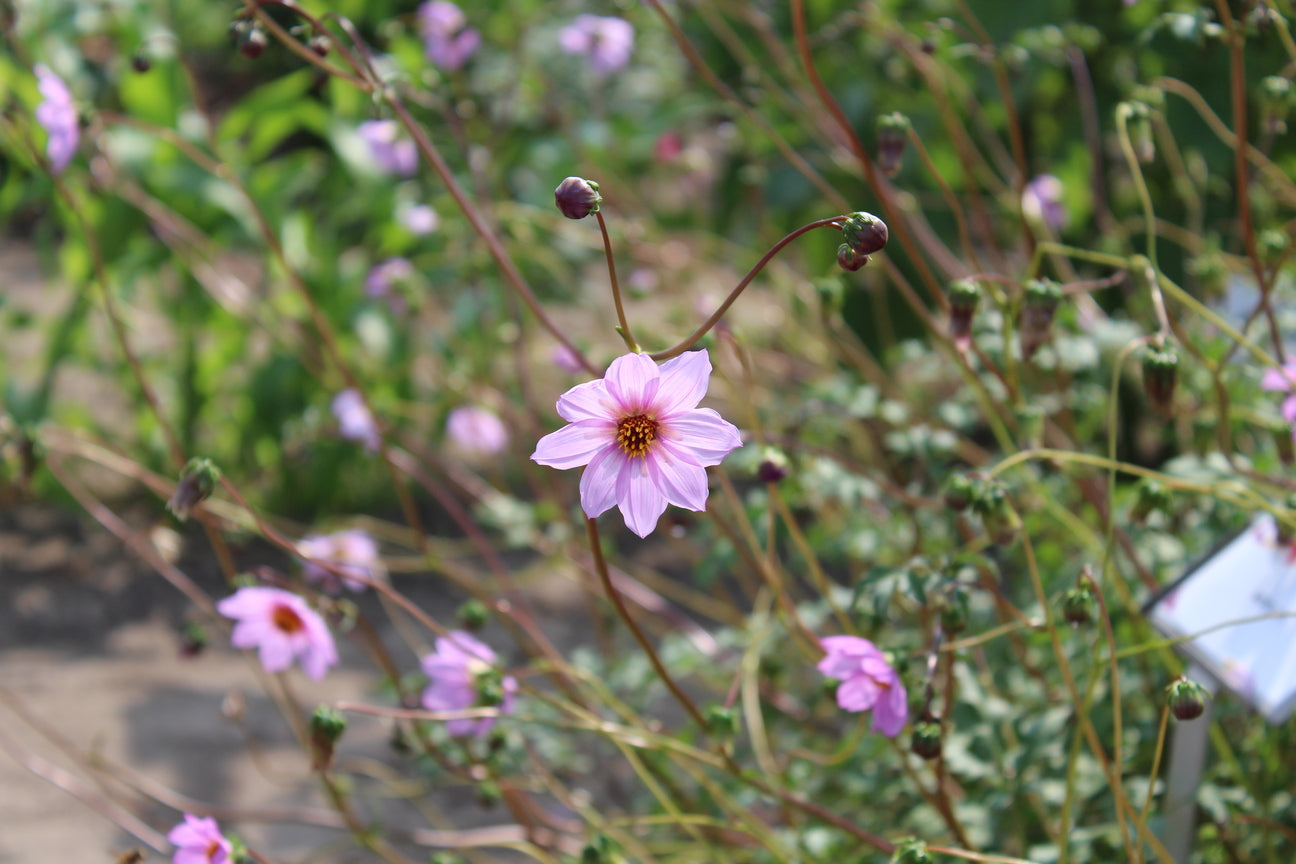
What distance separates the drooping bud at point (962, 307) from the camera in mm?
857

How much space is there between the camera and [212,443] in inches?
91.7

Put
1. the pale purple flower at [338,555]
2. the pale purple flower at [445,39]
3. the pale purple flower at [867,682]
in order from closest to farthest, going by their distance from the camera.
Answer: the pale purple flower at [867,682] < the pale purple flower at [338,555] < the pale purple flower at [445,39]

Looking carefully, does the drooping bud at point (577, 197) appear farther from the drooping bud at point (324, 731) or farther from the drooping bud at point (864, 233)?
the drooping bud at point (324, 731)

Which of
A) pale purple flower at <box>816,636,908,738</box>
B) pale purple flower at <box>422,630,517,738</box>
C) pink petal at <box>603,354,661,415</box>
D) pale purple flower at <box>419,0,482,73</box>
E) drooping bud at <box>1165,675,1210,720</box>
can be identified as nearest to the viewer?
pink petal at <box>603,354,661,415</box>

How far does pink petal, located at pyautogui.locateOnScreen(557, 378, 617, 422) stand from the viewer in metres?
0.63

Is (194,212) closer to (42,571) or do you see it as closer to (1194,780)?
(42,571)

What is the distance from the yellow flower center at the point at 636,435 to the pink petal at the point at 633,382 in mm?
11

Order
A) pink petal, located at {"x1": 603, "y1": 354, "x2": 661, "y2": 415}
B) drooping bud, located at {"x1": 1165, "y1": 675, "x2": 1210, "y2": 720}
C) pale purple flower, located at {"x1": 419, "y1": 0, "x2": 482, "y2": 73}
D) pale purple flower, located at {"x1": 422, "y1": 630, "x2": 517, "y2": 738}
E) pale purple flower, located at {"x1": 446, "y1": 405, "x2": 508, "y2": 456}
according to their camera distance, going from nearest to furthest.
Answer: pink petal, located at {"x1": 603, "y1": 354, "x2": 661, "y2": 415} < drooping bud, located at {"x1": 1165, "y1": 675, "x2": 1210, "y2": 720} < pale purple flower, located at {"x1": 422, "y1": 630, "x2": 517, "y2": 738} < pale purple flower, located at {"x1": 419, "y1": 0, "x2": 482, "y2": 73} < pale purple flower, located at {"x1": 446, "y1": 405, "x2": 508, "y2": 456}

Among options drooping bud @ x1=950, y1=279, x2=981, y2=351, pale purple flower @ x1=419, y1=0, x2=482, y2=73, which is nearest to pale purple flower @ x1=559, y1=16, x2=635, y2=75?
pale purple flower @ x1=419, y1=0, x2=482, y2=73

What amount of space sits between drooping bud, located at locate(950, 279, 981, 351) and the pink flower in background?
0.25 meters

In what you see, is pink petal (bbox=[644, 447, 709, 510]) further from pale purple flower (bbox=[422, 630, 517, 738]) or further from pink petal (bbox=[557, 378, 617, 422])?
pale purple flower (bbox=[422, 630, 517, 738])

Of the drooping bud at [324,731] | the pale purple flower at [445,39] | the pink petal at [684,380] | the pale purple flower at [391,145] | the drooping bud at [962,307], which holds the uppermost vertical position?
the pale purple flower at [445,39]

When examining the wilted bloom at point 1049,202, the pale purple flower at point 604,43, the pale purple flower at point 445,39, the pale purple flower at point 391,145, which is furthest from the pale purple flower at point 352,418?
the wilted bloom at point 1049,202

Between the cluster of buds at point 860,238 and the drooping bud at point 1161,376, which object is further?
the drooping bud at point 1161,376
